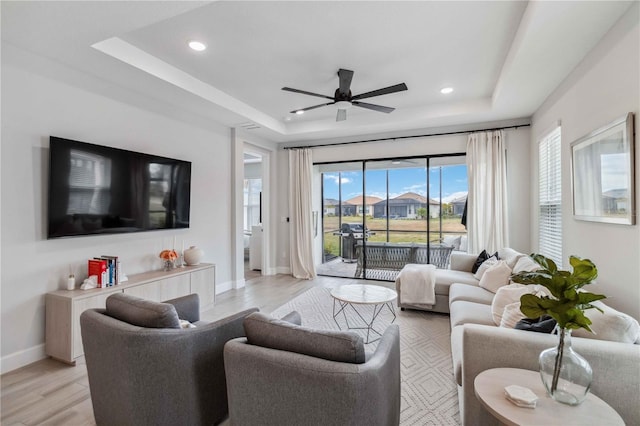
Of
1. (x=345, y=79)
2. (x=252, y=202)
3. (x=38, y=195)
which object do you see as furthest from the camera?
(x=252, y=202)

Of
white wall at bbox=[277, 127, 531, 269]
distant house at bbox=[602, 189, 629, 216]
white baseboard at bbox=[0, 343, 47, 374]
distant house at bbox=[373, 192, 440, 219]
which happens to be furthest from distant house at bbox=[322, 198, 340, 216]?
white baseboard at bbox=[0, 343, 47, 374]

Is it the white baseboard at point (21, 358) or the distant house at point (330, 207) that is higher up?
the distant house at point (330, 207)

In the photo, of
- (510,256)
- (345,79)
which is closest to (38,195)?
(345,79)

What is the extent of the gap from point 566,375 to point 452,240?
4.66m

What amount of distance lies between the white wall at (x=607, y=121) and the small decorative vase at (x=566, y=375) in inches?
47.0

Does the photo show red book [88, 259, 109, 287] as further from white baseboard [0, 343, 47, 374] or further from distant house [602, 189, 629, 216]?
distant house [602, 189, 629, 216]

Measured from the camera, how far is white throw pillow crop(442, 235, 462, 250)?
224 inches

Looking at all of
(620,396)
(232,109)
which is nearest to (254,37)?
(232,109)

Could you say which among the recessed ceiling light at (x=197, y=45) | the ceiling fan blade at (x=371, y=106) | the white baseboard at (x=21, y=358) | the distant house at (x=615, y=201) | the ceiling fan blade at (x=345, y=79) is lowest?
the white baseboard at (x=21, y=358)

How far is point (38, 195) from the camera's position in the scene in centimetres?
277

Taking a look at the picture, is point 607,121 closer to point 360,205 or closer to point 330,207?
point 360,205

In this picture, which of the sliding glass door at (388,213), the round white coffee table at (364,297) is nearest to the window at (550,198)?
the sliding glass door at (388,213)

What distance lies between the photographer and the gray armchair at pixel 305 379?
128cm

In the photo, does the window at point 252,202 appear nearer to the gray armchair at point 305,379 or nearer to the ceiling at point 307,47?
the ceiling at point 307,47
